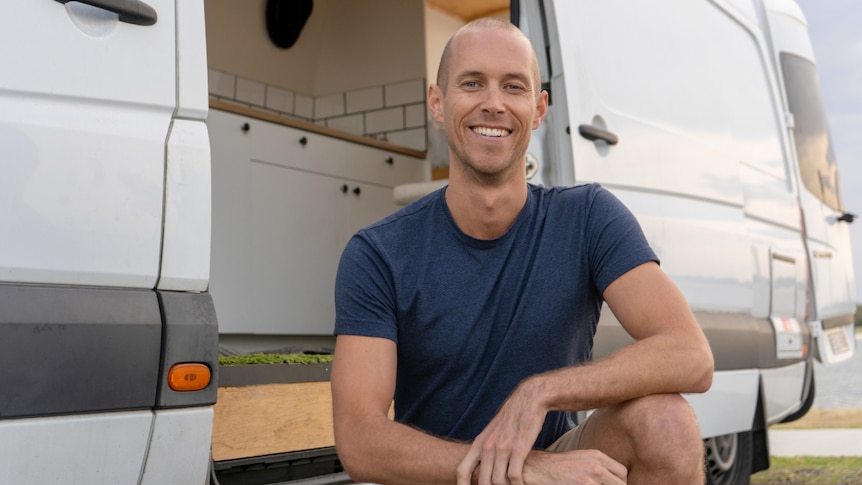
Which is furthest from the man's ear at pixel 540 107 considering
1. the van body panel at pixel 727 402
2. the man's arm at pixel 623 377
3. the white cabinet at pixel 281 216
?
the white cabinet at pixel 281 216

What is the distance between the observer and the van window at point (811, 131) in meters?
4.57

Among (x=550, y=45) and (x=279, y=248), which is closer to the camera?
(x=550, y=45)

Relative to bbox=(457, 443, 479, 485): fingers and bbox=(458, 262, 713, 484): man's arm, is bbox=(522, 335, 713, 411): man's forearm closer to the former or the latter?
bbox=(458, 262, 713, 484): man's arm

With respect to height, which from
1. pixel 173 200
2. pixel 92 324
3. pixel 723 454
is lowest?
pixel 723 454

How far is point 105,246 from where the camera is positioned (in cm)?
166

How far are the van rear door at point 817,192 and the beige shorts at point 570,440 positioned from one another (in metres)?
2.79

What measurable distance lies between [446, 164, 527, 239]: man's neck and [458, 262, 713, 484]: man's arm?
0.26m

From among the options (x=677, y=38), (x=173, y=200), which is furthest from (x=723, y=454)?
(x=173, y=200)

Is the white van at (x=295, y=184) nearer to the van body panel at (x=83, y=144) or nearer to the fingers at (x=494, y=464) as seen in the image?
the van body panel at (x=83, y=144)

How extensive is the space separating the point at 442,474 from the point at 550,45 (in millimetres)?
1630

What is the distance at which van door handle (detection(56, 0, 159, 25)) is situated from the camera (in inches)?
65.7

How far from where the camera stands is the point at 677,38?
3.62m

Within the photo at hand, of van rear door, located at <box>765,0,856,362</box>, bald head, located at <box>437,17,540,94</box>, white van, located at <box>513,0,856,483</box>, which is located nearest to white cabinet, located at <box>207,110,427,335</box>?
white van, located at <box>513,0,856,483</box>

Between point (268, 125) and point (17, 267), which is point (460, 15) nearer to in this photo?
point (268, 125)
